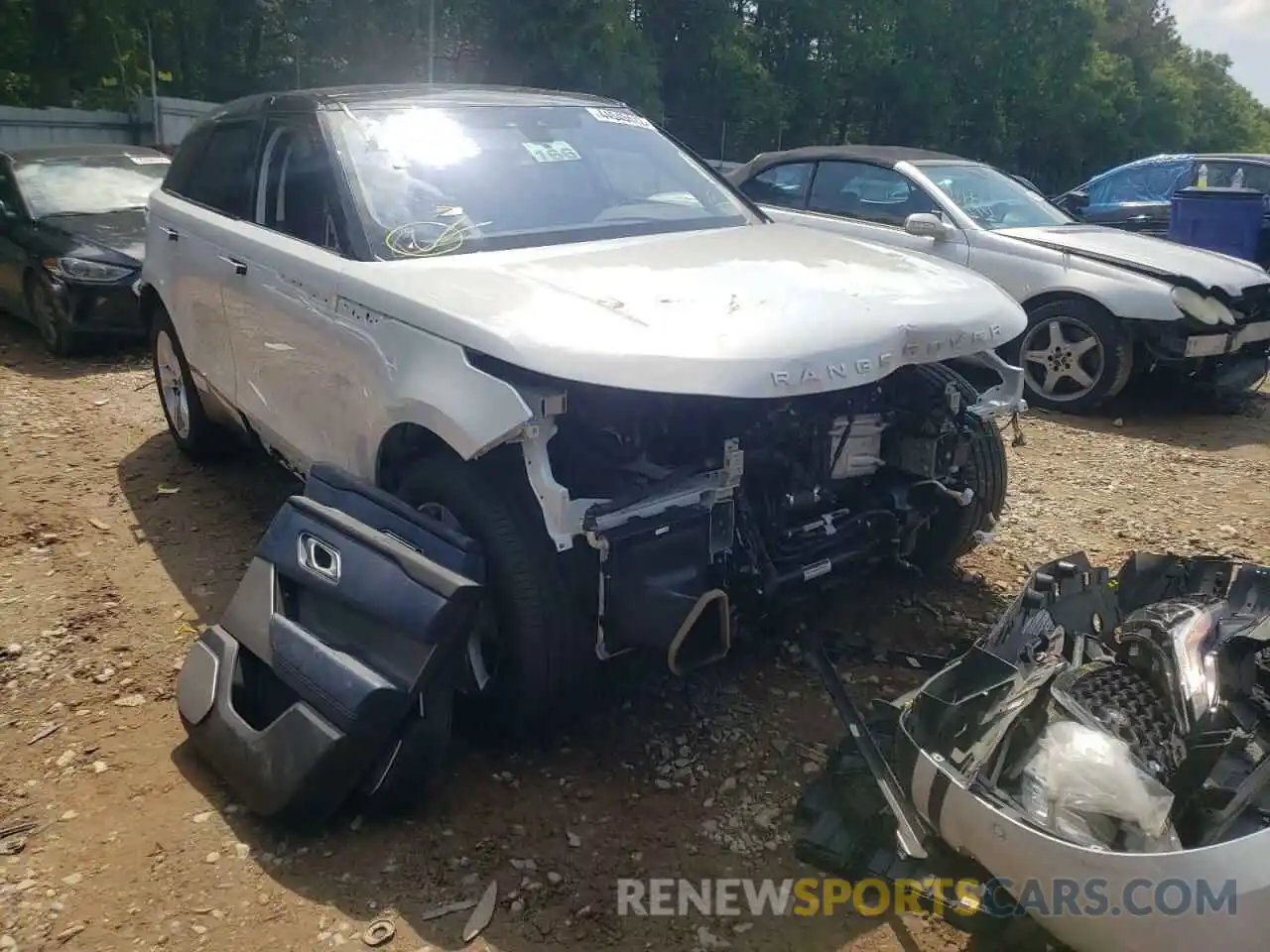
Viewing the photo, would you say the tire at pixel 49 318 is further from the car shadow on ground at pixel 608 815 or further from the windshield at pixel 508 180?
the windshield at pixel 508 180

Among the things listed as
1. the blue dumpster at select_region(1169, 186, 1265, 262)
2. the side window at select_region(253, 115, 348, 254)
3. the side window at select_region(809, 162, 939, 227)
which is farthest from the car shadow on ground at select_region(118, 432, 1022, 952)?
the blue dumpster at select_region(1169, 186, 1265, 262)

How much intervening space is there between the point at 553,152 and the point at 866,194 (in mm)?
4199

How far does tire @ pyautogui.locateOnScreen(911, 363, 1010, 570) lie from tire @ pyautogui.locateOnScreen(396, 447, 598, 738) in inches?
61.2

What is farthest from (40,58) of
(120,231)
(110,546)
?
(110,546)

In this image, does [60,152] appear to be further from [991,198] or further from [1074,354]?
[1074,354]

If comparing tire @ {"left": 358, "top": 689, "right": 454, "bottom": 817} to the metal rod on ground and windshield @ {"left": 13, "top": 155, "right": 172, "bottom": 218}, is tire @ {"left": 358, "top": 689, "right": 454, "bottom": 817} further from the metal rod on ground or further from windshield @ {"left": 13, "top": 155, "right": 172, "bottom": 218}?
windshield @ {"left": 13, "top": 155, "right": 172, "bottom": 218}

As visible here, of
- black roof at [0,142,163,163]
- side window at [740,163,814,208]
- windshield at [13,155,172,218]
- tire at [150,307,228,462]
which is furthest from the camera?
black roof at [0,142,163,163]

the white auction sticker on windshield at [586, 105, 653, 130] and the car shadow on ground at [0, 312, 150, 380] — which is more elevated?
the white auction sticker on windshield at [586, 105, 653, 130]

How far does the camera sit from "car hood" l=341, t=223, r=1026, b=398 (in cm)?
259

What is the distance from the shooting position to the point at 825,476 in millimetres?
3277

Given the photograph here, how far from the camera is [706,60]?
935 inches

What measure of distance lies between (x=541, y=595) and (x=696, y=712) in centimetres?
79

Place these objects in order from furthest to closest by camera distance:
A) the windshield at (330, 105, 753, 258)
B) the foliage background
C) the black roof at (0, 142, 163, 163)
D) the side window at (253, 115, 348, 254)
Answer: the foliage background → the black roof at (0, 142, 163, 163) → the side window at (253, 115, 348, 254) → the windshield at (330, 105, 753, 258)

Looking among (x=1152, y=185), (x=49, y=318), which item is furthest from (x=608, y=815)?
(x=1152, y=185)
